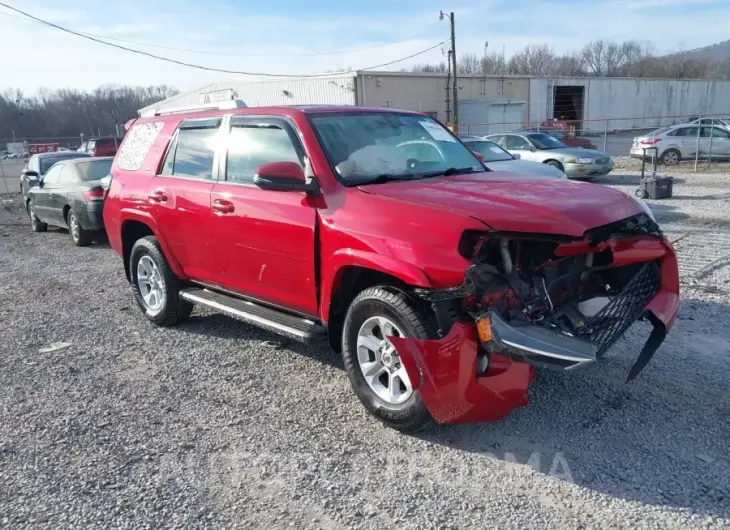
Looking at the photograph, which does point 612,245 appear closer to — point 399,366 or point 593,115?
point 399,366

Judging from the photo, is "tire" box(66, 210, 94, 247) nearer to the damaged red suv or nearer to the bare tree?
the damaged red suv

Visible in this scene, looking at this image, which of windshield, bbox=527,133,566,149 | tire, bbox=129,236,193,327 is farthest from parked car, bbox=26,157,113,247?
windshield, bbox=527,133,566,149

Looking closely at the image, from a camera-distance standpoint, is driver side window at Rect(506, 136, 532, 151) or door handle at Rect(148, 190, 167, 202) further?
driver side window at Rect(506, 136, 532, 151)

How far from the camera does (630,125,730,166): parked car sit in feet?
65.2

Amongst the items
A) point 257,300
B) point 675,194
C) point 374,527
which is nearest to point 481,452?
point 374,527

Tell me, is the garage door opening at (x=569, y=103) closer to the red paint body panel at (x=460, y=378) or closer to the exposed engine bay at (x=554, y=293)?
the exposed engine bay at (x=554, y=293)

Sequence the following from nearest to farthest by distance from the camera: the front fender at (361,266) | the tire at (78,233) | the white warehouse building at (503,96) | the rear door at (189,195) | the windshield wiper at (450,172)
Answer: the front fender at (361,266) < the windshield wiper at (450,172) < the rear door at (189,195) < the tire at (78,233) < the white warehouse building at (503,96)

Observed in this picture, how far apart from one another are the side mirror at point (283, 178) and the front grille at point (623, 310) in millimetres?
1938

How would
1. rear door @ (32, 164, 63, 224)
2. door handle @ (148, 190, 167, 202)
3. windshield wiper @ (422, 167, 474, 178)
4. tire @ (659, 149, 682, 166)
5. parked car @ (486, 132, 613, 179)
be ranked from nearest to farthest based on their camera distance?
windshield wiper @ (422, 167, 474, 178) < door handle @ (148, 190, 167, 202) < rear door @ (32, 164, 63, 224) < parked car @ (486, 132, 613, 179) < tire @ (659, 149, 682, 166)

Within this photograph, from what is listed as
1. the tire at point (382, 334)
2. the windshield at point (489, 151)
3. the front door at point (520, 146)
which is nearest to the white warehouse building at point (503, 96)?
the front door at point (520, 146)

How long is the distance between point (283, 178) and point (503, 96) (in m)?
44.4

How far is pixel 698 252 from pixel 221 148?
6199 millimetres

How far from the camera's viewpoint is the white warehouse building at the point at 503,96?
3700cm

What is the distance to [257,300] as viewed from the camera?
15.6ft
